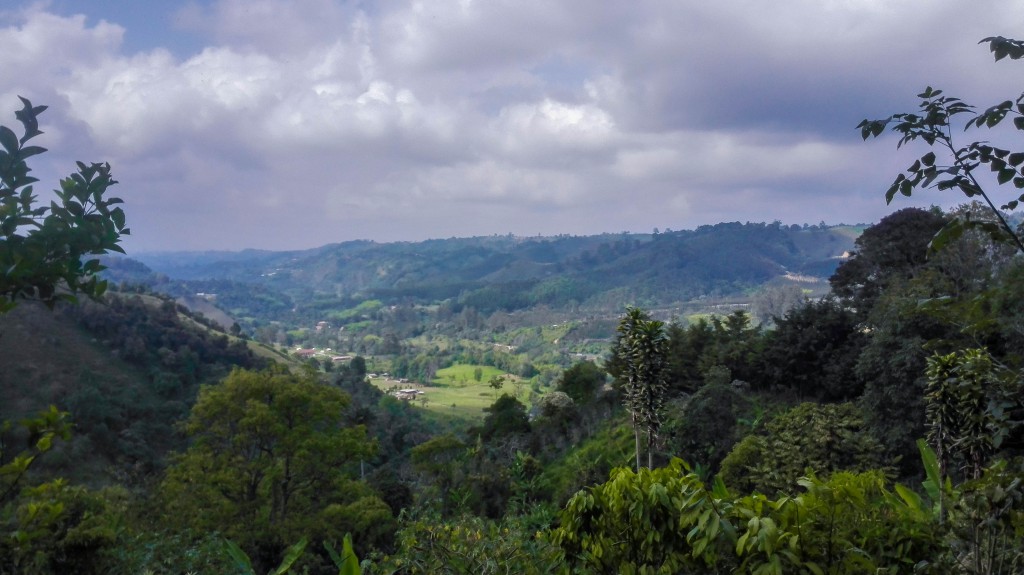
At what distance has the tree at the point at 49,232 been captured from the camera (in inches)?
65.4

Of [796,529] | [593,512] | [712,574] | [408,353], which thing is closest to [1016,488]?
[796,529]

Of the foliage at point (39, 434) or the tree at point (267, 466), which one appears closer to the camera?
the foliage at point (39, 434)

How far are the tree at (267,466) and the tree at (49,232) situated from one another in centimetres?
1210

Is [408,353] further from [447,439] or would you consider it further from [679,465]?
[679,465]

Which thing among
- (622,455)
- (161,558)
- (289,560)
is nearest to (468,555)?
(289,560)

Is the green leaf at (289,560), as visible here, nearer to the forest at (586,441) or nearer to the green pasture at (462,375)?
the forest at (586,441)

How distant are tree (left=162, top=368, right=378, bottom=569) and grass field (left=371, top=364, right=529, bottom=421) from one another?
3573cm

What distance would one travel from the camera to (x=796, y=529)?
2695mm

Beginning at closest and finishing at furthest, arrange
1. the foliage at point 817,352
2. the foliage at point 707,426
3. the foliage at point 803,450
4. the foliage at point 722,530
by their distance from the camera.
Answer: the foliage at point 722,530, the foliage at point 803,450, the foliage at point 707,426, the foliage at point 817,352

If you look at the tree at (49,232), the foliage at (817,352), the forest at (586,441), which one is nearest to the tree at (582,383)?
the forest at (586,441)

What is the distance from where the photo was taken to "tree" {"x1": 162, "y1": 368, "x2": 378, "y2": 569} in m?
12.6

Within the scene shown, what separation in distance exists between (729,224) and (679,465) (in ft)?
583

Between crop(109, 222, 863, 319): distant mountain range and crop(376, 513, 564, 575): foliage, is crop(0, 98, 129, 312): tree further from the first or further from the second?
crop(109, 222, 863, 319): distant mountain range

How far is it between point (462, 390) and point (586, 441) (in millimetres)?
45253
